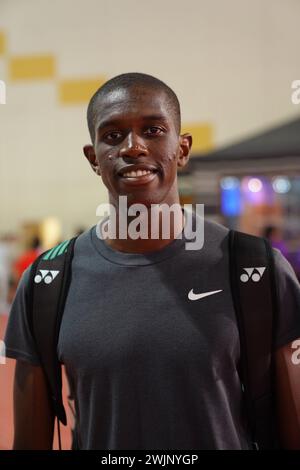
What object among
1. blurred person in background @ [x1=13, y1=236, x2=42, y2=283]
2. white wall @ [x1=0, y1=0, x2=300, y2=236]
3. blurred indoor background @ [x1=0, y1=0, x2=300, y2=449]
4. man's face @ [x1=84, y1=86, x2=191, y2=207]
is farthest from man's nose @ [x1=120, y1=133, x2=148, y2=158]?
blurred indoor background @ [x1=0, y1=0, x2=300, y2=449]

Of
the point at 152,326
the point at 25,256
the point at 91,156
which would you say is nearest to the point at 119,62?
the point at 25,256

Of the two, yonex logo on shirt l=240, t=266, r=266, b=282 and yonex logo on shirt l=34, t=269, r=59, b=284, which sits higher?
yonex logo on shirt l=34, t=269, r=59, b=284

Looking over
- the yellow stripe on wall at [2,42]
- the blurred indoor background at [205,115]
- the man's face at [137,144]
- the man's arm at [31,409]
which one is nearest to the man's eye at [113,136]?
the man's face at [137,144]

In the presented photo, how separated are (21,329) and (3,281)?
2.97 ft

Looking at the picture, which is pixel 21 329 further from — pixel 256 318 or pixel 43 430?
pixel 256 318

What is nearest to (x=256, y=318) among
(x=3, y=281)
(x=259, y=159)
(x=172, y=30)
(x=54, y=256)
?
(x=54, y=256)

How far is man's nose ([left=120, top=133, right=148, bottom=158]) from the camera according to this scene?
0.76 metres

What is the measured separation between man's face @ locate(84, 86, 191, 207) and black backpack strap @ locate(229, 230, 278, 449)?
18 centimetres

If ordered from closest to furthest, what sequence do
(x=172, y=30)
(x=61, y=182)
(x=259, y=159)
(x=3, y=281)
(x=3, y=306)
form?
(x=3, y=306) → (x=3, y=281) → (x=172, y=30) → (x=259, y=159) → (x=61, y=182)

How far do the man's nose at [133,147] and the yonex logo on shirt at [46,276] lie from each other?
244 mm

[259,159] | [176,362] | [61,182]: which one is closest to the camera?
[176,362]

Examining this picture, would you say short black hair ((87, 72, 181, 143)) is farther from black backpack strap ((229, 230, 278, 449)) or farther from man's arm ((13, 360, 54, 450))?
man's arm ((13, 360, 54, 450))

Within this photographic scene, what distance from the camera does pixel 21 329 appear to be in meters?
0.86
